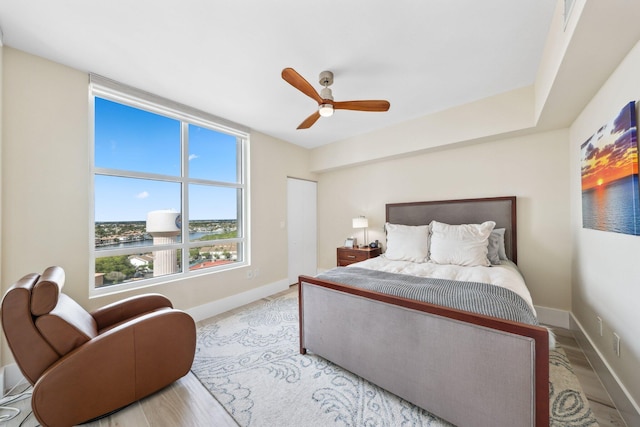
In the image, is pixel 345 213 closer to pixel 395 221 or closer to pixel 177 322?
pixel 395 221

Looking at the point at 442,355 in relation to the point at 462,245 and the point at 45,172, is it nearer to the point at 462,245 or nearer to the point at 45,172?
the point at 462,245

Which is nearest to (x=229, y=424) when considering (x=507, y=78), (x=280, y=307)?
(x=280, y=307)

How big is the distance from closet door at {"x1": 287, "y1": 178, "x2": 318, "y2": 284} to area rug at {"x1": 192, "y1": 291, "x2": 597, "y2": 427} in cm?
198

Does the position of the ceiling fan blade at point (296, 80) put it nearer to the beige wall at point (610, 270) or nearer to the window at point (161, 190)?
the window at point (161, 190)

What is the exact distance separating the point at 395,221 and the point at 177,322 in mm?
3121

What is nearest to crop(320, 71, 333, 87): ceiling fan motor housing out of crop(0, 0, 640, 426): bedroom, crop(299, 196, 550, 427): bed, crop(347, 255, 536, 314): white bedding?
crop(0, 0, 640, 426): bedroom

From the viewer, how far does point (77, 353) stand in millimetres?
1453

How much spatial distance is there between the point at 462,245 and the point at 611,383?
1.39 metres

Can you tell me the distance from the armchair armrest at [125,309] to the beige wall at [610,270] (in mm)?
3465

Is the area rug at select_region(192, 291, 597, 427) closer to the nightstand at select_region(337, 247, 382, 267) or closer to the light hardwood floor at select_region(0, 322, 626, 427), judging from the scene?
the light hardwood floor at select_region(0, 322, 626, 427)

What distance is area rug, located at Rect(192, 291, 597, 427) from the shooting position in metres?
1.55

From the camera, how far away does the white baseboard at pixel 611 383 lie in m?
1.43

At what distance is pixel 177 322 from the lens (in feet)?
5.99

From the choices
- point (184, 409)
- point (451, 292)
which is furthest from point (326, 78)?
point (184, 409)
